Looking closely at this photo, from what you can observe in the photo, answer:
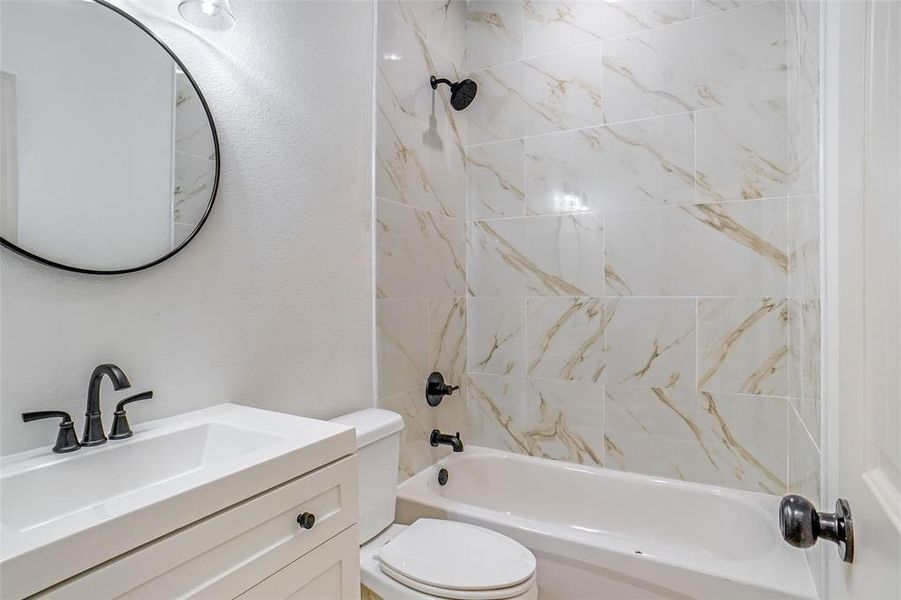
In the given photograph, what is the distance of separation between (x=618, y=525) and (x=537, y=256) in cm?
124

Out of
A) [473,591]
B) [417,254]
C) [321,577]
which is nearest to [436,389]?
[417,254]

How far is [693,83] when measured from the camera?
1910mm

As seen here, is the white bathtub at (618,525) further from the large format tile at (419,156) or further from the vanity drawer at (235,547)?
the large format tile at (419,156)

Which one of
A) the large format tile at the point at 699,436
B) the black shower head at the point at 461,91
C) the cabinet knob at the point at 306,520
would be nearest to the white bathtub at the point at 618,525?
the large format tile at the point at 699,436

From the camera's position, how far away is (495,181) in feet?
7.69

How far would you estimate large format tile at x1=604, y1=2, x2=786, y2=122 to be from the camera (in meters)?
1.79

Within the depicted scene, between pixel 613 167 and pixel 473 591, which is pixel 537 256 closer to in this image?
pixel 613 167

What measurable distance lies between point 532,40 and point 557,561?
7.39 feet

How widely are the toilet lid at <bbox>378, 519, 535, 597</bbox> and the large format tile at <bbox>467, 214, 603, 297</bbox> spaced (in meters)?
1.13

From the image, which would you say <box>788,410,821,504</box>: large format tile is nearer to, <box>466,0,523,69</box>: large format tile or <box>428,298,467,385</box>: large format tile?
<box>428,298,467,385</box>: large format tile

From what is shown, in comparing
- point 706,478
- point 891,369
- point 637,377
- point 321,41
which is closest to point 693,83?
point 637,377

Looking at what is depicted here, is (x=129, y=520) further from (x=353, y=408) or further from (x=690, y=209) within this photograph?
(x=690, y=209)

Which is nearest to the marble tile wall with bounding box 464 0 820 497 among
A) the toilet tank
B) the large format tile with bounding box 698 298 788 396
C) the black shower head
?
the large format tile with bounding box 698 298 788 396

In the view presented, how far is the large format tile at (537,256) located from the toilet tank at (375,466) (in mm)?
994
